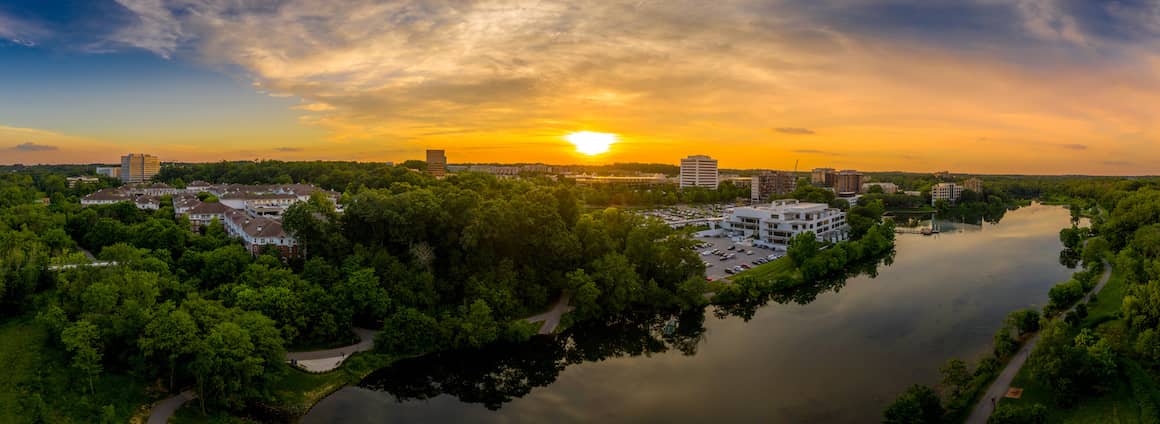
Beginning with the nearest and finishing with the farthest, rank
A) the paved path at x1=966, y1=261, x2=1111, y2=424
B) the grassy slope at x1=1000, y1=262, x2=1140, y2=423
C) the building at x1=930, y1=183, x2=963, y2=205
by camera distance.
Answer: the grassy slope at x1=1000, y1=262, x2=1140, y2=423, the paved path at x1=966, y1=261, x2=1111, y2=424, the building at x1=930, y1=183, x2=963, y2=205

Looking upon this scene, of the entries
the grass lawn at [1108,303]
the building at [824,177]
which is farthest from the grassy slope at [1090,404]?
the building at [824,177]

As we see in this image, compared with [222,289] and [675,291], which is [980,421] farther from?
[222,289]

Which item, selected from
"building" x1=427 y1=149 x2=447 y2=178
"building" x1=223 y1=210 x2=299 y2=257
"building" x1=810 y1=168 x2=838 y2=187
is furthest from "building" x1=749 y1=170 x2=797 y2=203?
"building" x1=223 y1=210 x2=299 y2=257

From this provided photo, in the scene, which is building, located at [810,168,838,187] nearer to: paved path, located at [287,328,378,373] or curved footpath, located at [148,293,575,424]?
curved footpath, located at [148,293,575,424]

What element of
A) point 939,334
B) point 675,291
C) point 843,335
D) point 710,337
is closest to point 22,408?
point 710,337

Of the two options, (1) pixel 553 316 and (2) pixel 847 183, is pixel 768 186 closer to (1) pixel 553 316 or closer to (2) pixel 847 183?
(2) pixel 847 183

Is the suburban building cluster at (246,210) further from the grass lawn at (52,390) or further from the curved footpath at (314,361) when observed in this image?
the grass lawn at (52,390)
